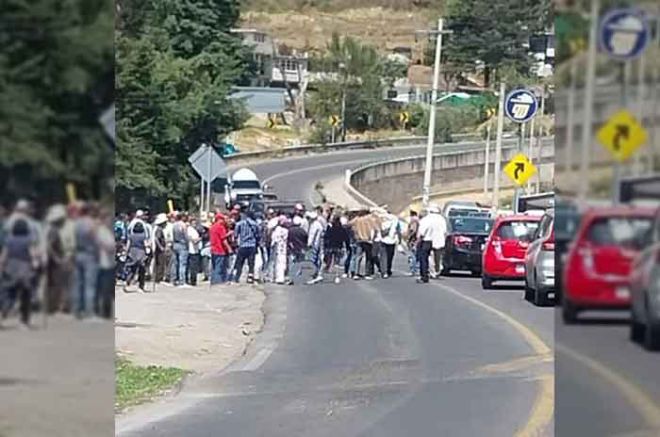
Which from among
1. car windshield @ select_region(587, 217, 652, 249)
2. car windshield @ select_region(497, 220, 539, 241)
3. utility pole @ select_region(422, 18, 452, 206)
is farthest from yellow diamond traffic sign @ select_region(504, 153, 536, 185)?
car windshield @ select_region(587, 217, 652, 249)

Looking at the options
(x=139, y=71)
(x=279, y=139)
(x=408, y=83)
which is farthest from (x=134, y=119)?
(x=408, y=83)

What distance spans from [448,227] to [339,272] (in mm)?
389

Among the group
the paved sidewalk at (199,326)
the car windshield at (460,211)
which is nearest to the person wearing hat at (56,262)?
the paved sidewalk at (199,326)

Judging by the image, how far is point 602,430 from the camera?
338 centimetres

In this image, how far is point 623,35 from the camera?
9.67ft

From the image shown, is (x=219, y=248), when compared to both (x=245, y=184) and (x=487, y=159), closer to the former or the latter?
(x=245, y=184)

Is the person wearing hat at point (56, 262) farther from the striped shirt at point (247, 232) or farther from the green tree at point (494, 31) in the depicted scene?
the green tree at point (494, 31)

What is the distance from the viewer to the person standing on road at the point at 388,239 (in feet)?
14.6

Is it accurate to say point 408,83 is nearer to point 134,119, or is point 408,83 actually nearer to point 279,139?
point 279,139

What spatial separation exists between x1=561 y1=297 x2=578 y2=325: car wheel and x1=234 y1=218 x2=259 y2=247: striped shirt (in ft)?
4.59

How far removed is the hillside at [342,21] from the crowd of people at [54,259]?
36.8 inches

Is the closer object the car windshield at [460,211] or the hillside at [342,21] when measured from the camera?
the hillside at [342,21]

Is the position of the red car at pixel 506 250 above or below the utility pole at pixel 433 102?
below

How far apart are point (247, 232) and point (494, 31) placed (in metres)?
1.02
